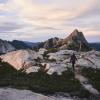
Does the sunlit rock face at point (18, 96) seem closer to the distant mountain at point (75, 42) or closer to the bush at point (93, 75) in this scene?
the bush at point (93, 75)

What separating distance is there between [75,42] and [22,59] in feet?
129

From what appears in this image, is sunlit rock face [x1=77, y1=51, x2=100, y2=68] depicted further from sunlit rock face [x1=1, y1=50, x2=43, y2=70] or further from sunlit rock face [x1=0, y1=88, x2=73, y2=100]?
sunlit rock face [x1=0, y1=88, x2=73, y2=100]

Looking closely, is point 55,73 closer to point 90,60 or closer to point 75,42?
point 90,60

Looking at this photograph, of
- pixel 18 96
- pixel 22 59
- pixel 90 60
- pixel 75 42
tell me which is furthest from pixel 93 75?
pixel 75 42

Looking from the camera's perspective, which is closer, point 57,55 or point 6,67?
point 6,67

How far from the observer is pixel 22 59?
6525cm

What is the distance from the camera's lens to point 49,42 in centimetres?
11669

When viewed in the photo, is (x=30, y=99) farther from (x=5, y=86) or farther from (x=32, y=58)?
(x=32, y=58)

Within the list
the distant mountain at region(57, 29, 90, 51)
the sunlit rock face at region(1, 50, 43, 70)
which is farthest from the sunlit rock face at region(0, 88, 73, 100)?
the distant mountain at region(57, 29, 90, 51)

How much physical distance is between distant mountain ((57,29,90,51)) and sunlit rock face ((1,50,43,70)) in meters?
27.7

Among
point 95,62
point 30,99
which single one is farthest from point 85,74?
point 30,99

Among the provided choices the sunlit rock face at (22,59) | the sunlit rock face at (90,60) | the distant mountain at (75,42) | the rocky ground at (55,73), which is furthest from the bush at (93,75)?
the distant mountain at (75,42)

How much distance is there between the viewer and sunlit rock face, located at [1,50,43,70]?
207ft

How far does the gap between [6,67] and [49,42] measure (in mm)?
55819
